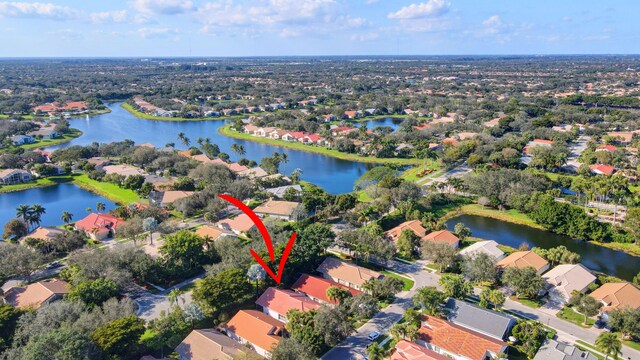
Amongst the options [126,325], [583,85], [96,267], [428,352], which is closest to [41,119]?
[96,267]

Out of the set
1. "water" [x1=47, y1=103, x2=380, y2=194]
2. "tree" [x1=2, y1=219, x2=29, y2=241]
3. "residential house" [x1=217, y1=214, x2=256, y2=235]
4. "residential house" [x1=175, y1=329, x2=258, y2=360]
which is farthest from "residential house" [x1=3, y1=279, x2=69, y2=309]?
"water" [x1=47, y1=103, x2=380, y2=194]

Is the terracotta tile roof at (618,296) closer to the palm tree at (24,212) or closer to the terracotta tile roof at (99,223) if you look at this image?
the terracotta tile roof at (99,223)

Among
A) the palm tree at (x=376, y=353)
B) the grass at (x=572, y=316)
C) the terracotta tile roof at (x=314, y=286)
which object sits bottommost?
the grass at (x=572, y=316)

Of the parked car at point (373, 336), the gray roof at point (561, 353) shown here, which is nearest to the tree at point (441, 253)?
the parked car at point (373, 336)

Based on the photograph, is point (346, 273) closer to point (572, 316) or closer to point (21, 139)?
point (572, 316)

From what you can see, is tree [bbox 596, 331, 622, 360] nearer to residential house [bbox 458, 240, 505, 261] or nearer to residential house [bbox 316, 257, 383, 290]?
residential house [bbox 458, 240, 505, 261]
